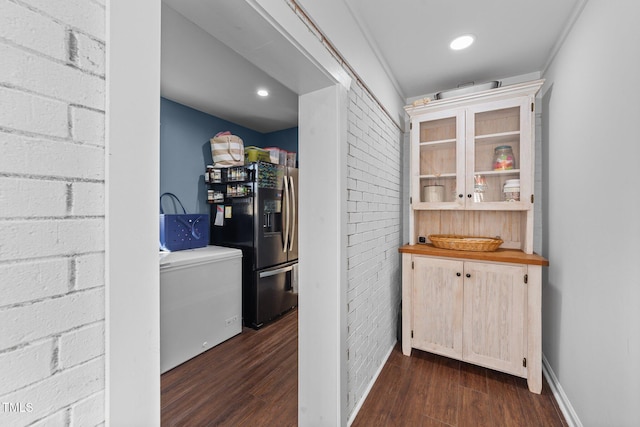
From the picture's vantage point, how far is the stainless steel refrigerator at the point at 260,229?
2.99m

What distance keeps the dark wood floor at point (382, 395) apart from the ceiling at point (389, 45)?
2.00m

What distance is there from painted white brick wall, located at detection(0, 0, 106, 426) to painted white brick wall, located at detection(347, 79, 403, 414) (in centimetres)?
121

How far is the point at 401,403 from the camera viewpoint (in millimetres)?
1811

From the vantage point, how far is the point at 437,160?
100 inches

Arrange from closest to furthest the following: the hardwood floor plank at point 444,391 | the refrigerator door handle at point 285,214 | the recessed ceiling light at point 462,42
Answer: the hardwood floor plank at point 444,391 < the recessed ceiling light at point 462,42 < the refrigerator door handle at point 285,214

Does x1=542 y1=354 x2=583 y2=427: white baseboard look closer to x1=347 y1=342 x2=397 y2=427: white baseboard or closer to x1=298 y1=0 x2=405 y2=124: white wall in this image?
x1=347 y1=342 x2=397 y2=427: white baseboard

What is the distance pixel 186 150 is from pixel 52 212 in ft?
9.78

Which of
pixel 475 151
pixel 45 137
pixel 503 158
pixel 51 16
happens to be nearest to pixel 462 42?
pixel 475 151

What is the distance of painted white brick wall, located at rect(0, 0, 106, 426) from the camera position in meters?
0.47

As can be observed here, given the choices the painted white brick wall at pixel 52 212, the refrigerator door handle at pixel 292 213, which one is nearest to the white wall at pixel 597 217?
the painted white brick wall at pixel 52 212

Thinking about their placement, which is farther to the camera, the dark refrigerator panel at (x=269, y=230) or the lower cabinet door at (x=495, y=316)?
the dark refrigerator panel at (x=269, y=230)

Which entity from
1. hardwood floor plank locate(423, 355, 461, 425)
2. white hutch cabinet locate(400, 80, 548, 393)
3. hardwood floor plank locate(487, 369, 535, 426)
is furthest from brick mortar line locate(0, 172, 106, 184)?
hardwood floor plank locate(487, 369, 535, 426)

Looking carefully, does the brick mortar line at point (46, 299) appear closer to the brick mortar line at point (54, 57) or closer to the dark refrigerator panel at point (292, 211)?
the brick mortar line at point (54, 57)

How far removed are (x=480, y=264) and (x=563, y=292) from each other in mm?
492
